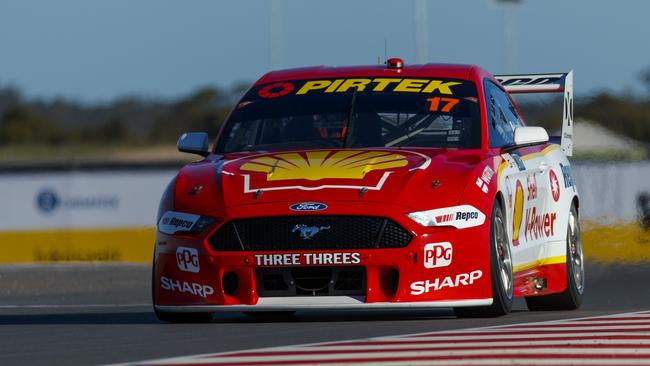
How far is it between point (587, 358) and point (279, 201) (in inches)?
106

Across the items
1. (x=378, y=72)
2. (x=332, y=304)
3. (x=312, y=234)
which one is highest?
(x=378, y=72)

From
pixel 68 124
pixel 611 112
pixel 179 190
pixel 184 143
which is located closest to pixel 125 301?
pixel 184 143

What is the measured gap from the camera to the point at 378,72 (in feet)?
36.9

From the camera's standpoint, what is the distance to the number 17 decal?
10.7 m

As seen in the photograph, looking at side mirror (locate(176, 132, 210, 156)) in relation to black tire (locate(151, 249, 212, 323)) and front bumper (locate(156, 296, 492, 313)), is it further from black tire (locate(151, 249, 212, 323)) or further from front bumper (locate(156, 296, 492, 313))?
front bumper (locate(156, 296, 492, 313))

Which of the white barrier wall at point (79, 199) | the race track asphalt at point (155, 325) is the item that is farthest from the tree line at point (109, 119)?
the race track asphalt at point (155, 325)

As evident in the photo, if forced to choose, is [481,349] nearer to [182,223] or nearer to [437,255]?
[437,255]

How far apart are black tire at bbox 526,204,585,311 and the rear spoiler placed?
1237 millimetres

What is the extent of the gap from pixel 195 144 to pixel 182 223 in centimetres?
119

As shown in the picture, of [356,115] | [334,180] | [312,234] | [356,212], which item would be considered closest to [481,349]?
[356,212]

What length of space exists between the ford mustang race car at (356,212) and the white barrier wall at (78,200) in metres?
17.5

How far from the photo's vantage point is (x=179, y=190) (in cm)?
979

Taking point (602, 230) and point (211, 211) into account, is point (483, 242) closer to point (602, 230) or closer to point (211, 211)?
point (211, 211)

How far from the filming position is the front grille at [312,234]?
30.5 feet
